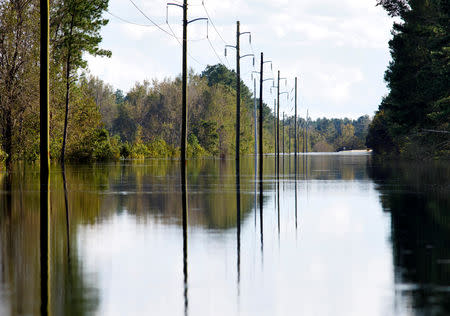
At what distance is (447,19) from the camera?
1519 inches

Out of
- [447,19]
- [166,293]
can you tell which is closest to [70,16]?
[447,19]

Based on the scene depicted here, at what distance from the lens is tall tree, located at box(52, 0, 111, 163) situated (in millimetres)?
64062

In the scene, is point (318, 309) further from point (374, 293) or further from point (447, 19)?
point (447, 19)

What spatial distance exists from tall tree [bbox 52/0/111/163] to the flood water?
47.3 m

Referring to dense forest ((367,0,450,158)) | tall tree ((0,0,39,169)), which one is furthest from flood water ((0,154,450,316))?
dense forest ((367,0,450,158))

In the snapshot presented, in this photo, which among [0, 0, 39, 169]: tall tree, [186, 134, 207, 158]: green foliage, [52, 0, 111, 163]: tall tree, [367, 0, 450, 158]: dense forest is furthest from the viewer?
[186, 134, 207, 158]: green foliage

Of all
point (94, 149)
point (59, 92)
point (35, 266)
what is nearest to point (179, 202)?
point (35, 266)

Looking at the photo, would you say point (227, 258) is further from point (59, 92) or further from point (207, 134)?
point (207, 134)

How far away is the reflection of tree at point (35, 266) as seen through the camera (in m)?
7.45

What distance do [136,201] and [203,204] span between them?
8.77 feet

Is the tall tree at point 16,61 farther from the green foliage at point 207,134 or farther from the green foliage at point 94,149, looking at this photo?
the green foliage at point 207,134

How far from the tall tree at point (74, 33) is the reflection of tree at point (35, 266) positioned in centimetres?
4758

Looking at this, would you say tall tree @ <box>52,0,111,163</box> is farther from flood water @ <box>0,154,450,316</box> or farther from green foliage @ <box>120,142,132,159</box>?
flood water @ <box>0,154,450,316</box>

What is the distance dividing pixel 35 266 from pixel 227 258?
9.79ft
